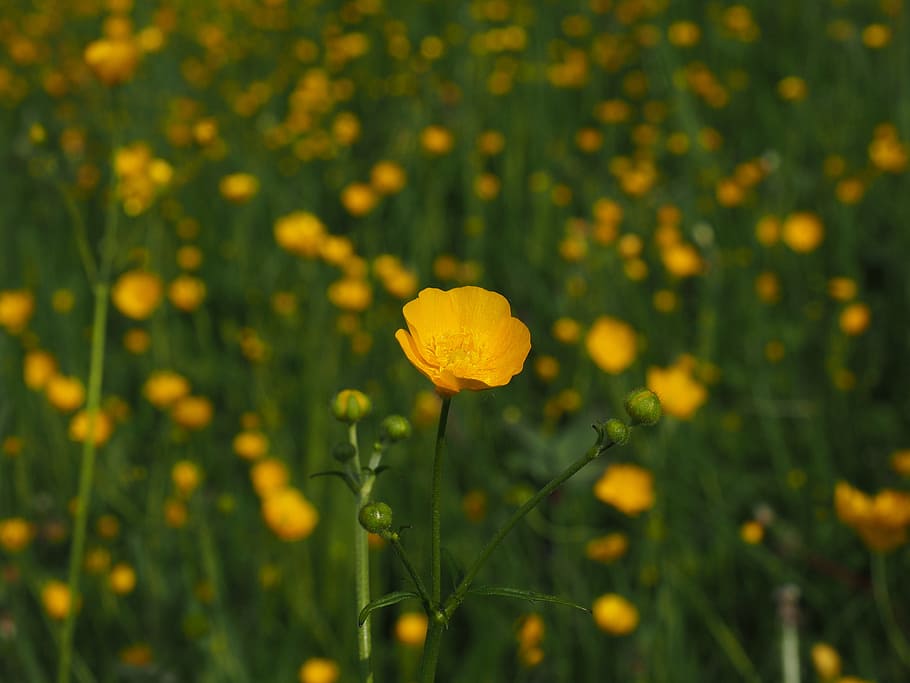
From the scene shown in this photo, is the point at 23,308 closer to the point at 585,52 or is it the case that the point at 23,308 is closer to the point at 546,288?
the point at 546,288

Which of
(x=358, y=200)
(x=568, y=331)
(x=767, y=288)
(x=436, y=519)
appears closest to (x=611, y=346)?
(x=568, y=331)

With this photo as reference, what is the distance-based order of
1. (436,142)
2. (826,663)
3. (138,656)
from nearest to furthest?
(826,663)
(138,656)
(436,142)

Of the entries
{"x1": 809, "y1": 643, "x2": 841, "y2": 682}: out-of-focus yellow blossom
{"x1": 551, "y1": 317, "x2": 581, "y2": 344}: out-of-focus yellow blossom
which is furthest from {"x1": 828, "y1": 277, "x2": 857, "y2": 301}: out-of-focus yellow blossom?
{"x1": 809, "y1": 643, "x2": 841, "y2": 682}: out-of-focus yellow blossom

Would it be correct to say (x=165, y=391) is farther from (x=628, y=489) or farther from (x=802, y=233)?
(x=802, y=233)

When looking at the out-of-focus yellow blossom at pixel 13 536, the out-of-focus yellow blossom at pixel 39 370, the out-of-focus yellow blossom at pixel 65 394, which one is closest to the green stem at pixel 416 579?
the out-of-focus yellow blossom at pixel 13 536

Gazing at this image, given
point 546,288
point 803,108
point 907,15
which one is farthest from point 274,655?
point 907,15

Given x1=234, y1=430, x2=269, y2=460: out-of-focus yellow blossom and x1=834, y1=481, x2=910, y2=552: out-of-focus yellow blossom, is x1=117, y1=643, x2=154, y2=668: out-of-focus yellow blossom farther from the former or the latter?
x1=834, y1=481, x2=910, y2=552: out-of-focus yellow blossom

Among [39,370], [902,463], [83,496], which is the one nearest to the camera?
[83,496]
